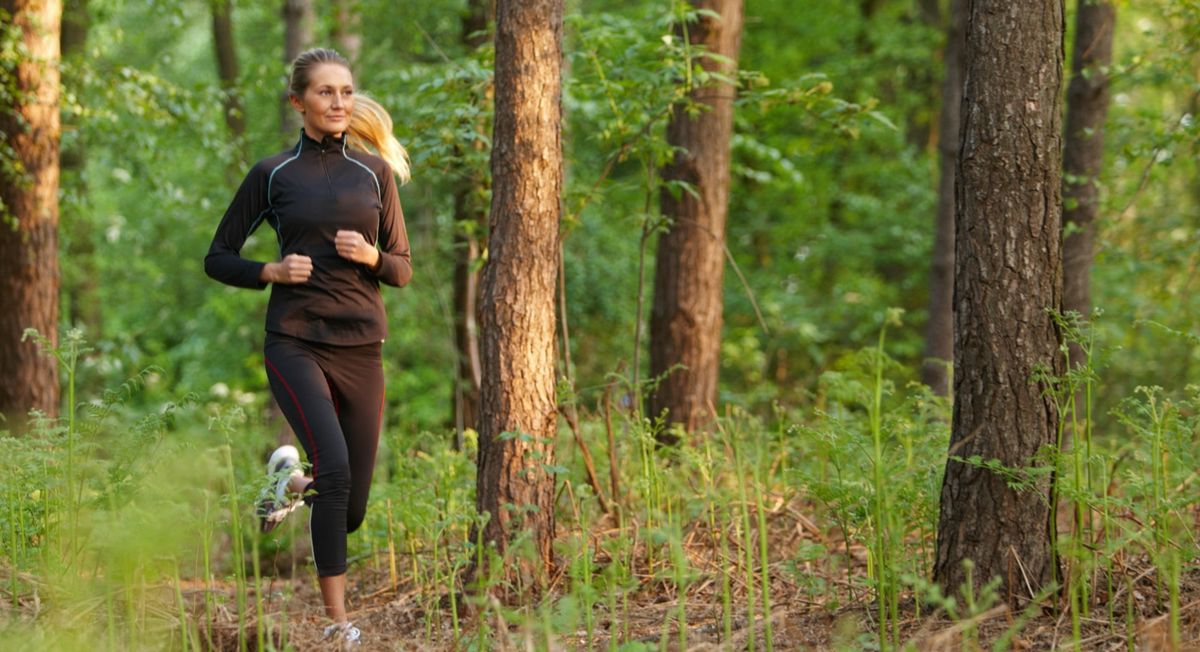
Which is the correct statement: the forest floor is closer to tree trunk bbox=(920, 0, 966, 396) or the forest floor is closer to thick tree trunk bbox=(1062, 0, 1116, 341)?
thick tree trunk bbox=(1062, 0, 1116, 341)

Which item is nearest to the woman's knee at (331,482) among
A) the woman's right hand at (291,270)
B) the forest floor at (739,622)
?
the forest floor at (739,622)

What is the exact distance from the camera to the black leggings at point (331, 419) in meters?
3.94

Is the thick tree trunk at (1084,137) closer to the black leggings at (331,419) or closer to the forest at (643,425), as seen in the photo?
the forest at (643,425)

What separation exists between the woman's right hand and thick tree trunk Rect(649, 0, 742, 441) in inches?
135

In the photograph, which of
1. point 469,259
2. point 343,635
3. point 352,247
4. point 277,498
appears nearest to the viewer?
point 343,635

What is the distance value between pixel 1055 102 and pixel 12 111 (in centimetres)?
656

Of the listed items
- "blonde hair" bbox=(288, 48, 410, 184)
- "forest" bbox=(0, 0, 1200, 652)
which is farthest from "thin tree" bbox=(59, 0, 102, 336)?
"blonde hair" bbox=(288, 48, 410, 184)

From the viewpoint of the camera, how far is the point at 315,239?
4.17m

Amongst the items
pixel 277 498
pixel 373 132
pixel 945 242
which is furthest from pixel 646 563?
pixel 945 242

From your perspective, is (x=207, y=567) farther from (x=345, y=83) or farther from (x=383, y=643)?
(x=345, y=83)

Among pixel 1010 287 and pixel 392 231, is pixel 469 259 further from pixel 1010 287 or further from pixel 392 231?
pixel 1010 287

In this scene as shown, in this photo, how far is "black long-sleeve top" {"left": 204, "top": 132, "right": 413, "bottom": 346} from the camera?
411 cm

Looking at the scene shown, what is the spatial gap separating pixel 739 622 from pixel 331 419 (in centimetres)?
160

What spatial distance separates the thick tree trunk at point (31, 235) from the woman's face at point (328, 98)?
4116 millimetres
